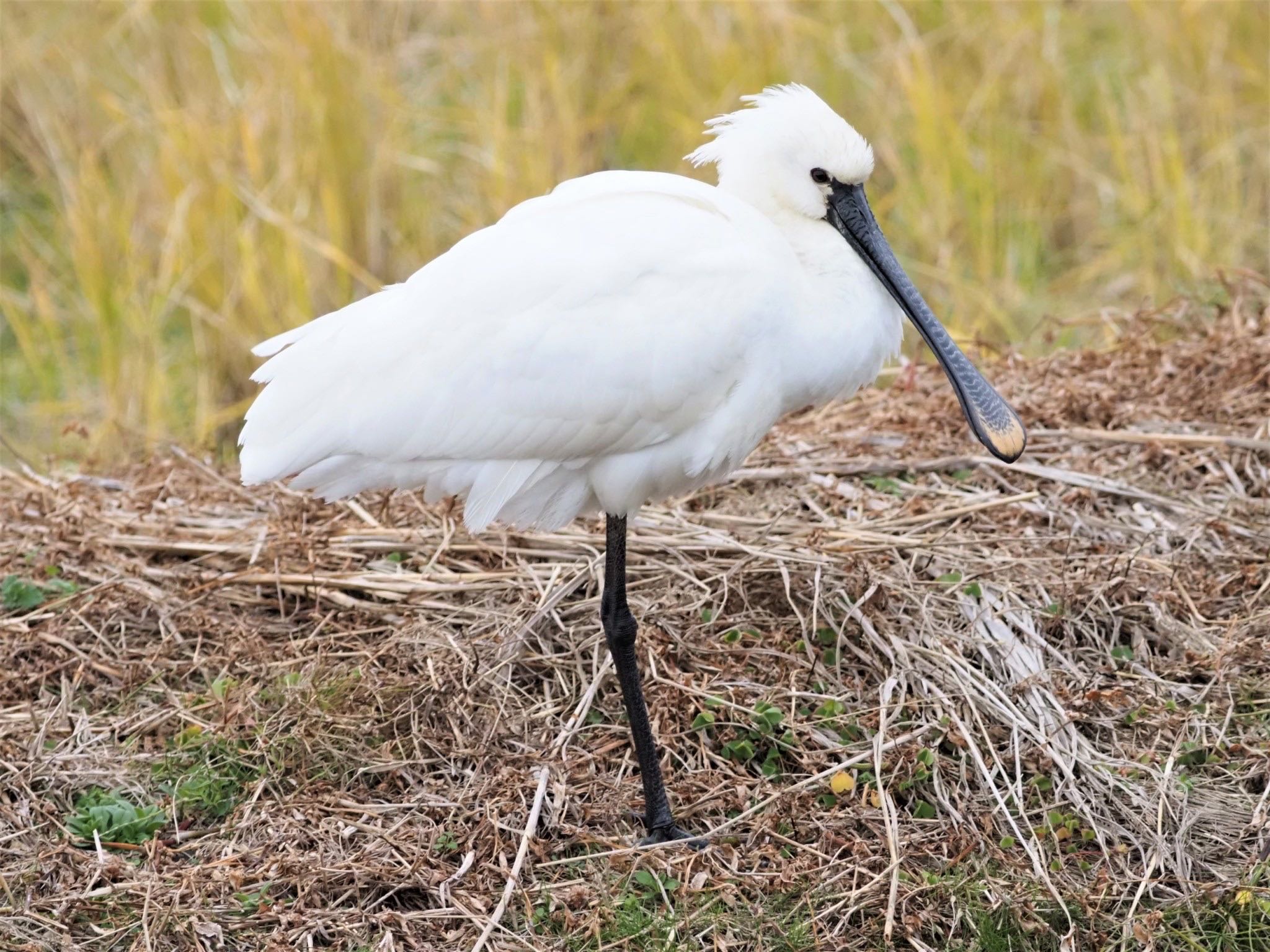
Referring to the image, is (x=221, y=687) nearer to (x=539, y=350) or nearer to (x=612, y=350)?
(x=539, y=350)

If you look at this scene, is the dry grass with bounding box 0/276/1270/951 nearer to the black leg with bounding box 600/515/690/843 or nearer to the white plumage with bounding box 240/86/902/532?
the black leg with bounding box 600/515/690/843

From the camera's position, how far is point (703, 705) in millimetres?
4168

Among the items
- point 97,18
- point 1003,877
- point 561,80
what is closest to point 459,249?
point 1003,877

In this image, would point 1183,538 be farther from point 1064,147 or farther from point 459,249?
point 1064,147

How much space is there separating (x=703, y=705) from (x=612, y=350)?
1059mm

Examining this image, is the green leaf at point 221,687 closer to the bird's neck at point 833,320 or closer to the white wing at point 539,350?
the white wing at point 539,350

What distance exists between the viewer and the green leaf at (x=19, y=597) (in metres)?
4.57

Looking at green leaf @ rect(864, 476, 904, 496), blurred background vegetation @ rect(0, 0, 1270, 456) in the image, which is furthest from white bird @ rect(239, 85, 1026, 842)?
blurred background vegetation @ rect(0, 0, 1270, 456)

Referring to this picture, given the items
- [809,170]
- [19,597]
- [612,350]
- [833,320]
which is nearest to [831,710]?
[833,320]

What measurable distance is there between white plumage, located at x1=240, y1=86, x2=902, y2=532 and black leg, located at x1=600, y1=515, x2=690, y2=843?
0.13m

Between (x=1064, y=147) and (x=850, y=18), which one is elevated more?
(x=850, y=18)

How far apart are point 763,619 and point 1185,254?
149 inches

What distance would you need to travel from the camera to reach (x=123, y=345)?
7090mm

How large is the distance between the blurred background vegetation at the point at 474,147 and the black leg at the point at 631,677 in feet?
10.8
